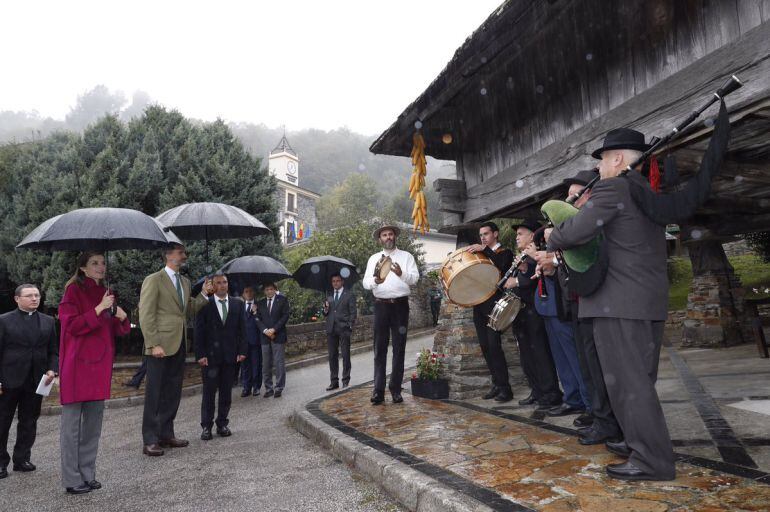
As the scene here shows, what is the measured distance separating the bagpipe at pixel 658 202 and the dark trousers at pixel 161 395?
4.24 m

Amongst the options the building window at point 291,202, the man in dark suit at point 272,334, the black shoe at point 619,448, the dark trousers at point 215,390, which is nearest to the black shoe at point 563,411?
the black shoe at point 619,448

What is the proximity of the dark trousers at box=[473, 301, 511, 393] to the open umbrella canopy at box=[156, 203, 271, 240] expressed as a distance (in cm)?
291

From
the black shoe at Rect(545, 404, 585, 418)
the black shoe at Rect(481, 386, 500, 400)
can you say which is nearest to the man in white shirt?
the black shoe at Rect(481, 386, 500, 400)

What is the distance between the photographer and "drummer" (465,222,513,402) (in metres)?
6.37

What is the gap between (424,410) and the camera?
6312 millimetres

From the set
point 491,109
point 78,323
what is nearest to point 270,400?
point 78,323

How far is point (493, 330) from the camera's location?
21.3ft

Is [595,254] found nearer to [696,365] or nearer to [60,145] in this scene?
[696,365]

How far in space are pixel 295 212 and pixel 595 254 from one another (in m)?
49.9

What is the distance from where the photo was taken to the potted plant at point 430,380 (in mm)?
7191

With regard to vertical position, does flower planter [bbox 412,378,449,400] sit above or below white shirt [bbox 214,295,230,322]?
below

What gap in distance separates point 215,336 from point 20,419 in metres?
2.09

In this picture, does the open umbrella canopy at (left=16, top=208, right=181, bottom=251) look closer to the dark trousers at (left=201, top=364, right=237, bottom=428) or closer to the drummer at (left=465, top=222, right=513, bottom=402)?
the dark trousers at (left=201, top=364, right=237, bottom=428)

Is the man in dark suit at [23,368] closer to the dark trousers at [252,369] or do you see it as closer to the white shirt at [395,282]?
the white shirt at [395,282]
